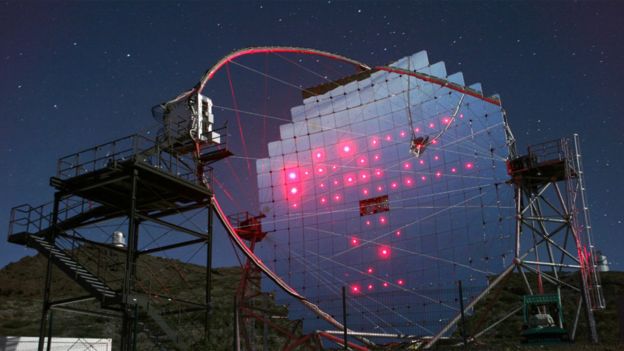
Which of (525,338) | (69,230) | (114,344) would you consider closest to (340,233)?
(525,338)

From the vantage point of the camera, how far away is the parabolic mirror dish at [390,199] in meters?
29.8

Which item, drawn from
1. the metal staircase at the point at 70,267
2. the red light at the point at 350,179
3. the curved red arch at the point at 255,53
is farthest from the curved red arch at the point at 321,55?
the metal staircase at the point at 70,267

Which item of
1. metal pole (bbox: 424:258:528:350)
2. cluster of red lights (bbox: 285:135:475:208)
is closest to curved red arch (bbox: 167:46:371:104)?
cluster of red lights (bbox: 285:135:475:208)

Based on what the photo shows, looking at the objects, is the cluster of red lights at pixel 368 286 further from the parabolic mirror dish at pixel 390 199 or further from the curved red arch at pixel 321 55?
the curved red arch at pixel 321 55

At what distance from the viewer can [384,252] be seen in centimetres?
3216

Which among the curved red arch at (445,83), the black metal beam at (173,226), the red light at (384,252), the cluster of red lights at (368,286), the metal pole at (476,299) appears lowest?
the metal pole at (476,299)

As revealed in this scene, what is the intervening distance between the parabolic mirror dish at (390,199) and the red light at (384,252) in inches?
2.1

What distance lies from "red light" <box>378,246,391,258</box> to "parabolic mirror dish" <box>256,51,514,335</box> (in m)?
0.05

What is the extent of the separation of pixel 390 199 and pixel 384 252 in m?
2.54

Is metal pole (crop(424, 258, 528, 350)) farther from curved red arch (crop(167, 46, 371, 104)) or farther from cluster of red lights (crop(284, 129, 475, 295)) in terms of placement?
curved red arch (crop(167, 46, 371, 104))

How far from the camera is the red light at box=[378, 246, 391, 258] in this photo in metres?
32.0

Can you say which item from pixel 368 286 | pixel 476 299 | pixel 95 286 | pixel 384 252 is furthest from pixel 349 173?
Answer: pixel 95 286

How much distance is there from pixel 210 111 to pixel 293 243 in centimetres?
797

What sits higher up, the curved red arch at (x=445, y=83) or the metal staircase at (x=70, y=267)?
the curved red arch at (x=445, y=83)
